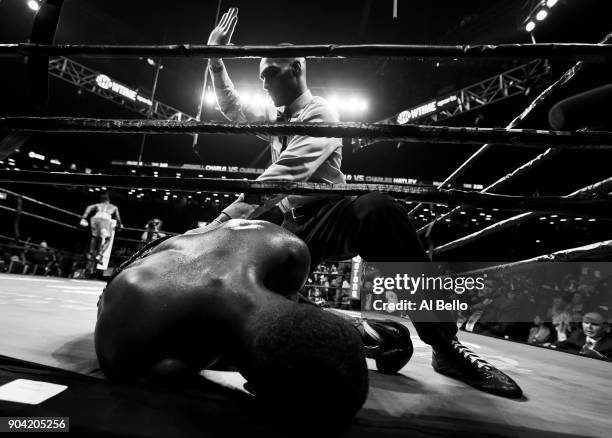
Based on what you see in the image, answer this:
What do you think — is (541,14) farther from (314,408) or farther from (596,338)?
(314,408)

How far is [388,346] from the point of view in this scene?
1.16 m

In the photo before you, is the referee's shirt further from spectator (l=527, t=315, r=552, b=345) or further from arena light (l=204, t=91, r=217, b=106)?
arena light (l=204, t=91, r=217, b=106)

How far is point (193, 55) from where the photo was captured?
3.37 ft

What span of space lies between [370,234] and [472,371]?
0.52 m

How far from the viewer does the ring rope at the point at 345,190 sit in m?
0.86

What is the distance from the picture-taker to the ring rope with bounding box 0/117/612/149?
83cm

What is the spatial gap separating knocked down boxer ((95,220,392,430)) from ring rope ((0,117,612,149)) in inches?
15.1

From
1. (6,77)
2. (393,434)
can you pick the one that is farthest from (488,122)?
(6,77)

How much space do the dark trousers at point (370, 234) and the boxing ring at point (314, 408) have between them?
0.30 feet

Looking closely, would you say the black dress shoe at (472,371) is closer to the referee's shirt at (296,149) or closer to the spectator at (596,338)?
the referee's shirt at (296,149)

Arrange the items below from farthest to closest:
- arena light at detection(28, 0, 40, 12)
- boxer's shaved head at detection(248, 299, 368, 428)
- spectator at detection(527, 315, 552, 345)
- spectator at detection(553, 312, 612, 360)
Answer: arena light at detection(28, 0, 40, 12), spectator at detection(527, 315, 552, 345), spectator at detection(553, 312, 612, 360), boxer's shaved head at detection(248, 299, 368, 428)

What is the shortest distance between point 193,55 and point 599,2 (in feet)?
23.6

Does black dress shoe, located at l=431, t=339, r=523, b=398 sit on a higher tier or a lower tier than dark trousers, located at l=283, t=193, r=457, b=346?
lower

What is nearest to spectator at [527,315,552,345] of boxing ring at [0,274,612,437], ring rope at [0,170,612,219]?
boxing ring at [0,274,612,437]
